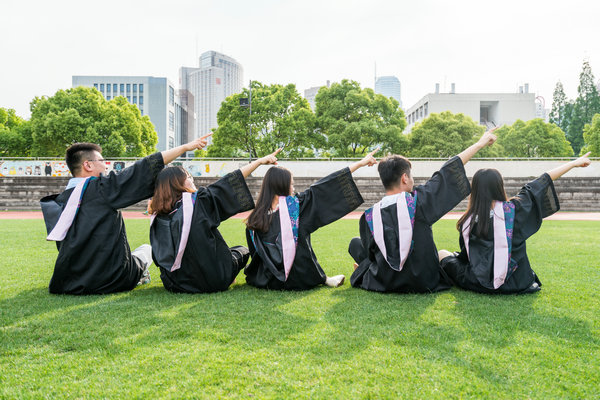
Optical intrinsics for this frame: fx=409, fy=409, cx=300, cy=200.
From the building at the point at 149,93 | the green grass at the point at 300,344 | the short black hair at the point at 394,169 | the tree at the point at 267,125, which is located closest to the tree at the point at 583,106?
the tree at the point at 267,125

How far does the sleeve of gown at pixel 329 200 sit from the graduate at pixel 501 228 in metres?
1.11

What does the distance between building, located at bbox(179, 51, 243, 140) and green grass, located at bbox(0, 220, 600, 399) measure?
14778 centimetres

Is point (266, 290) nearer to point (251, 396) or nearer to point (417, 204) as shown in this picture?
point (417, 204)

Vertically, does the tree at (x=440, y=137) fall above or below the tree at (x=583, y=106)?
below

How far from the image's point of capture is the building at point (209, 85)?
151 m

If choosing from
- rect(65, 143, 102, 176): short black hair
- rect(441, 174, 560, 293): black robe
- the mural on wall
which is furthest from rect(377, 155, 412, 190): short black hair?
the mural on wall

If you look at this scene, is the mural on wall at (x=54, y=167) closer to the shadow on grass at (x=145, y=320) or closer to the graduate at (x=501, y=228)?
the shadow on grass at (x=145, y=320)

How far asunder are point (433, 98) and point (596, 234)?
53.9 m

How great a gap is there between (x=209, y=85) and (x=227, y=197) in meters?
157

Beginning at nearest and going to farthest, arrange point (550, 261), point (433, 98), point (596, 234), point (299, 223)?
1. point (299, 223)
2. point (550, 261)
3. point (596, 234)
4. point (433, 98)

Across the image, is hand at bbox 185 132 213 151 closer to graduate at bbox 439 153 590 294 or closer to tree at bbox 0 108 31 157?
graduate at bbox 439 153 590 294

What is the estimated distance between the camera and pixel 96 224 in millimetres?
3816

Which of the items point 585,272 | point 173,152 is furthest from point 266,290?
point 585,272

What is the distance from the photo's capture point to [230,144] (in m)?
29.0
